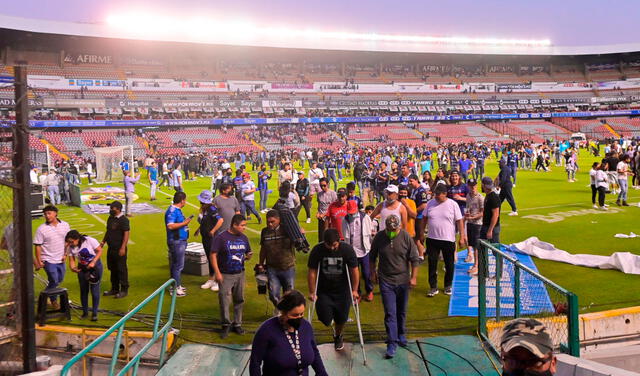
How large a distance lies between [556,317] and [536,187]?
19003 mm

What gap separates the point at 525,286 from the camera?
248 inches

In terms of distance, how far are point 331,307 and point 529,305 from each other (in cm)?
229

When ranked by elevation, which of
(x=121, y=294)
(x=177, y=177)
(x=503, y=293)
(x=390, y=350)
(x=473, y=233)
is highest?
(x=177, y=177)

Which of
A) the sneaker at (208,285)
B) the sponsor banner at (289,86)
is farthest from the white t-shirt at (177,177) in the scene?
the sponsor banner at (289,86)

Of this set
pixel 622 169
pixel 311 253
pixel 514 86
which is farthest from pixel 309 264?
pixel 514 86

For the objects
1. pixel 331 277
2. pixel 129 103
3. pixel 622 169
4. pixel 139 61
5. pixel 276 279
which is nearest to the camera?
pixel 331 277

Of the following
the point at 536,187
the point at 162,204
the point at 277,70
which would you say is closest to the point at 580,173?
the point at 536,187

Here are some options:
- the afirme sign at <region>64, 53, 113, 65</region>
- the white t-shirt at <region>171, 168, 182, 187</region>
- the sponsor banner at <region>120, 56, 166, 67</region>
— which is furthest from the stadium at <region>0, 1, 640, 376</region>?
the sponsor banner at <region>120, 56, 166, 67</region>

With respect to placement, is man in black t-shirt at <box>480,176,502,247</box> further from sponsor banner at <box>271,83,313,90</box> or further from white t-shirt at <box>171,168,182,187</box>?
sponsor banner at <box>271,83,313,90</box>

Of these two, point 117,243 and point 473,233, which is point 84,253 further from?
point 473,233

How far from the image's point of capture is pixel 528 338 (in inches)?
98.0

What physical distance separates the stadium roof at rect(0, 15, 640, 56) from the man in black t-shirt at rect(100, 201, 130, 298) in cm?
4827

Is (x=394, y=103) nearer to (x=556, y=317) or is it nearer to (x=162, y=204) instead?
(x=162, y=204)

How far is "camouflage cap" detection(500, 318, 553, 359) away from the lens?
246 cm
